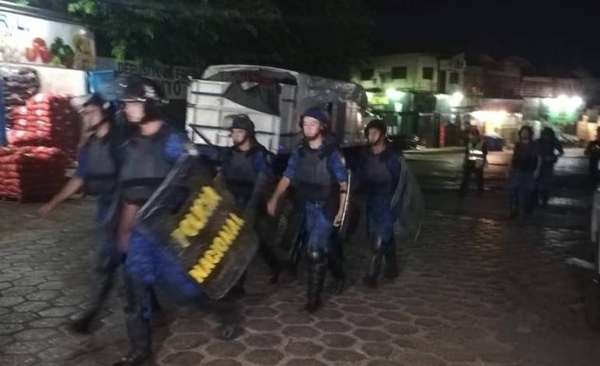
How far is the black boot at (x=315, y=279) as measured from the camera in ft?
17.4

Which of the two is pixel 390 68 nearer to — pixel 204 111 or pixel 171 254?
pixel 204 111

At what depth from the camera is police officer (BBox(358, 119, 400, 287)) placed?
6.12m

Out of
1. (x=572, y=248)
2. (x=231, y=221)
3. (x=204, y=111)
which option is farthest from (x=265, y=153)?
(x=204, y=111)

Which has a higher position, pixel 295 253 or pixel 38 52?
pixel 38 52

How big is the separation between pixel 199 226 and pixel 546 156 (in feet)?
32.2

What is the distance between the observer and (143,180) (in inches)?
159

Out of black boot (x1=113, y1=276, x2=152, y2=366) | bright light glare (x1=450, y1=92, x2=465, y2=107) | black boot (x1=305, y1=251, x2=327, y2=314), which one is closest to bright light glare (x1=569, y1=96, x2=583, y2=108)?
bright light glare (x1=450, y1=92, x2=465, y2=107)

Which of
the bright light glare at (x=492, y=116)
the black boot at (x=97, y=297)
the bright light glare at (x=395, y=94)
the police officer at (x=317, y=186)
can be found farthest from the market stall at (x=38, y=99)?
the bright light glare at (x=492, y=116)

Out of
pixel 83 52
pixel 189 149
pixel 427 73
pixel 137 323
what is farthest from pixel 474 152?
pixel 427 73

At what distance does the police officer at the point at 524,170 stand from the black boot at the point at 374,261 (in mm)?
5750

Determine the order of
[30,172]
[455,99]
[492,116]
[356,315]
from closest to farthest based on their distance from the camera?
1. [356,315]
2. [30,172]
3. [455,99]
4. [492,116]

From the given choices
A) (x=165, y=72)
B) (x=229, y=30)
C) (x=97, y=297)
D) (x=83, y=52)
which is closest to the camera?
(x=97, y=297)

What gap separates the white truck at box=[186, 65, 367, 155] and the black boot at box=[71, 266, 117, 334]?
24.6ft

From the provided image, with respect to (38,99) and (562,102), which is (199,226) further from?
(562,102)
